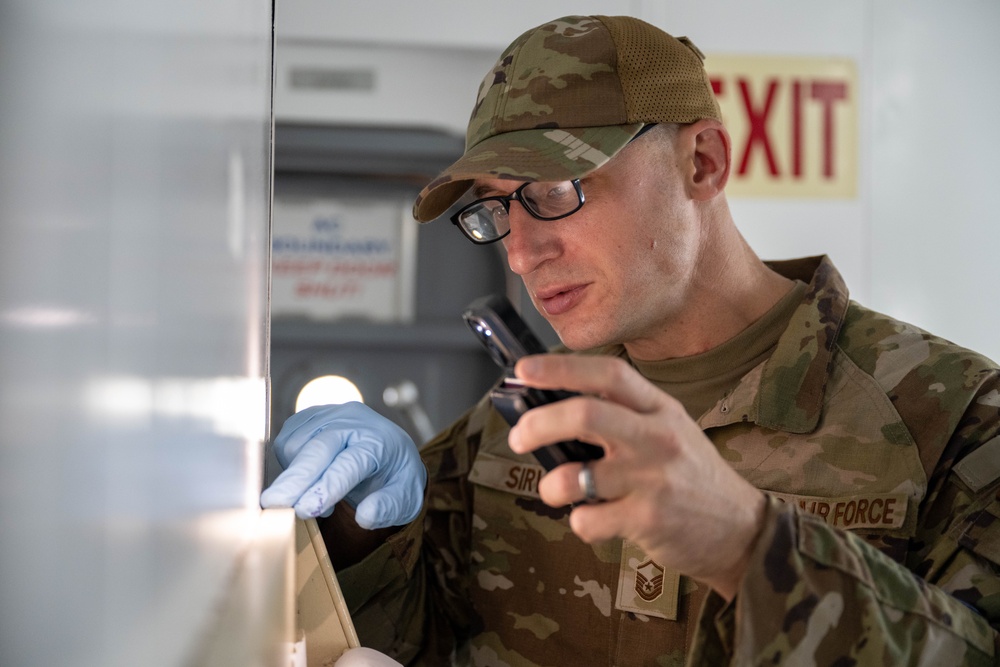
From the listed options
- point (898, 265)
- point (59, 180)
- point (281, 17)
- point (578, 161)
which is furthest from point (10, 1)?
point (898, 265)

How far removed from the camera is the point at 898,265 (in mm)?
1890

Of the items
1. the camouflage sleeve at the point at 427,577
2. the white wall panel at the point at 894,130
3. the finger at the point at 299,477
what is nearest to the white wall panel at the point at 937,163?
the white wall panel at the point at 894,130

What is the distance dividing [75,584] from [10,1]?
0.08 m

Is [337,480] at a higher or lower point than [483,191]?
lower

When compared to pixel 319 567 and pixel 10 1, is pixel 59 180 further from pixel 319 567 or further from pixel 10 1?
pixel 319 567

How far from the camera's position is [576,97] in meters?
0.90

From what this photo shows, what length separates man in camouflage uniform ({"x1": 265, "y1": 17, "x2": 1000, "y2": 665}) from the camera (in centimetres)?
79

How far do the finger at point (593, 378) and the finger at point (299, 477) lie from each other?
32 centimetres

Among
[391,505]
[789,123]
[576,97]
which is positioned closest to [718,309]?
[576,97]

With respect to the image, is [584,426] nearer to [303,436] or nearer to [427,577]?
[303,436]

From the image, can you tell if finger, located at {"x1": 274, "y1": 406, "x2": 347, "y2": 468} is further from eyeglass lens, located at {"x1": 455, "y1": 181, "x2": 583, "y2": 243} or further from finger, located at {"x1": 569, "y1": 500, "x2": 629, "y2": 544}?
finger, located at {"x1": 569, "y1": 500, "x2": 629, "y2": 544}

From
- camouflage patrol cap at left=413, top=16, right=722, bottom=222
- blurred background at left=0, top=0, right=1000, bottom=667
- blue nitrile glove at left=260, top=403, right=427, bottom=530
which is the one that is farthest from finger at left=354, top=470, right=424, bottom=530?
camouflage patrol cap at left=413, top=16, right=722, bottom=222

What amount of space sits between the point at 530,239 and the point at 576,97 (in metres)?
0.15

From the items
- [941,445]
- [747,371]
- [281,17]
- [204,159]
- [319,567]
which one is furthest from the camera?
[281,17]
